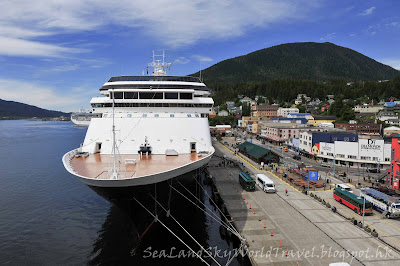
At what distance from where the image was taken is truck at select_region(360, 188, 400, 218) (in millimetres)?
20875

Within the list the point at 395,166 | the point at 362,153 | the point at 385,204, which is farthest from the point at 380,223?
the point at 362,153

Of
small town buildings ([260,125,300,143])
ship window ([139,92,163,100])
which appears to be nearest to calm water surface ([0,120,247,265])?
ship window ([139,92,163,100])

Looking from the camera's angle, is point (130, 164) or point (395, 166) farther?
point (395, 166)

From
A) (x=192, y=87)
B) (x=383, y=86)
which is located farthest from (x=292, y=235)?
(x=383, y=86)

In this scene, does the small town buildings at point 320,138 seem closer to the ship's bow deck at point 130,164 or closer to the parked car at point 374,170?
the parked car at point 374,170

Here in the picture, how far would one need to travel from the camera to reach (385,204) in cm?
2178

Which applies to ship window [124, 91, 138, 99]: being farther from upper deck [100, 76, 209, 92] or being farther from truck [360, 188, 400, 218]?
truck [360, 188, 400, 218]

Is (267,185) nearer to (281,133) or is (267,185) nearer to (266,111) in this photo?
(281,133)

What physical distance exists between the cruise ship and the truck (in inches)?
593

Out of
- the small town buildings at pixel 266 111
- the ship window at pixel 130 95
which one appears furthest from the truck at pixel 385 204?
the small town buildings at pixel 266 111

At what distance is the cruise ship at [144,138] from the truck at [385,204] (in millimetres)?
15058

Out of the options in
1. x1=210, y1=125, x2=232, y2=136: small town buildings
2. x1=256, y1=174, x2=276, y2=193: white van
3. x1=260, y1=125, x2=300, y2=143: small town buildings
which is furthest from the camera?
x1=210, y1=125, x2=232, y2=136: small town buildings

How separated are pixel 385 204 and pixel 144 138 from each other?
2046cm

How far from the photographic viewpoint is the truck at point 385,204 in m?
20.9
